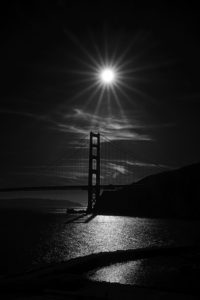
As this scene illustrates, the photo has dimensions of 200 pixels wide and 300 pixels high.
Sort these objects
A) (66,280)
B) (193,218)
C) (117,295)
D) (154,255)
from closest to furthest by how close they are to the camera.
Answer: (117,295)
(66,280)
(154,255)
(193,218)

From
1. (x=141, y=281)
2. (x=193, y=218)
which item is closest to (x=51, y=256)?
(x=141, y=281)

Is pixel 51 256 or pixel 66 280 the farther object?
pixel 51 256

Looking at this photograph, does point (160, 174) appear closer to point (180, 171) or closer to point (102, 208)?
point (180, 171)

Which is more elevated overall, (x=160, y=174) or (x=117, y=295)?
(x=160, y=174)

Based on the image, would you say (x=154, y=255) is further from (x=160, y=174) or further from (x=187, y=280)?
(x=160, y=174)

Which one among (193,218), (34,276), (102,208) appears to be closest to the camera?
(34,276)

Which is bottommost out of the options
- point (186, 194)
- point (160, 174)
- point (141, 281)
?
point (141, 281)
